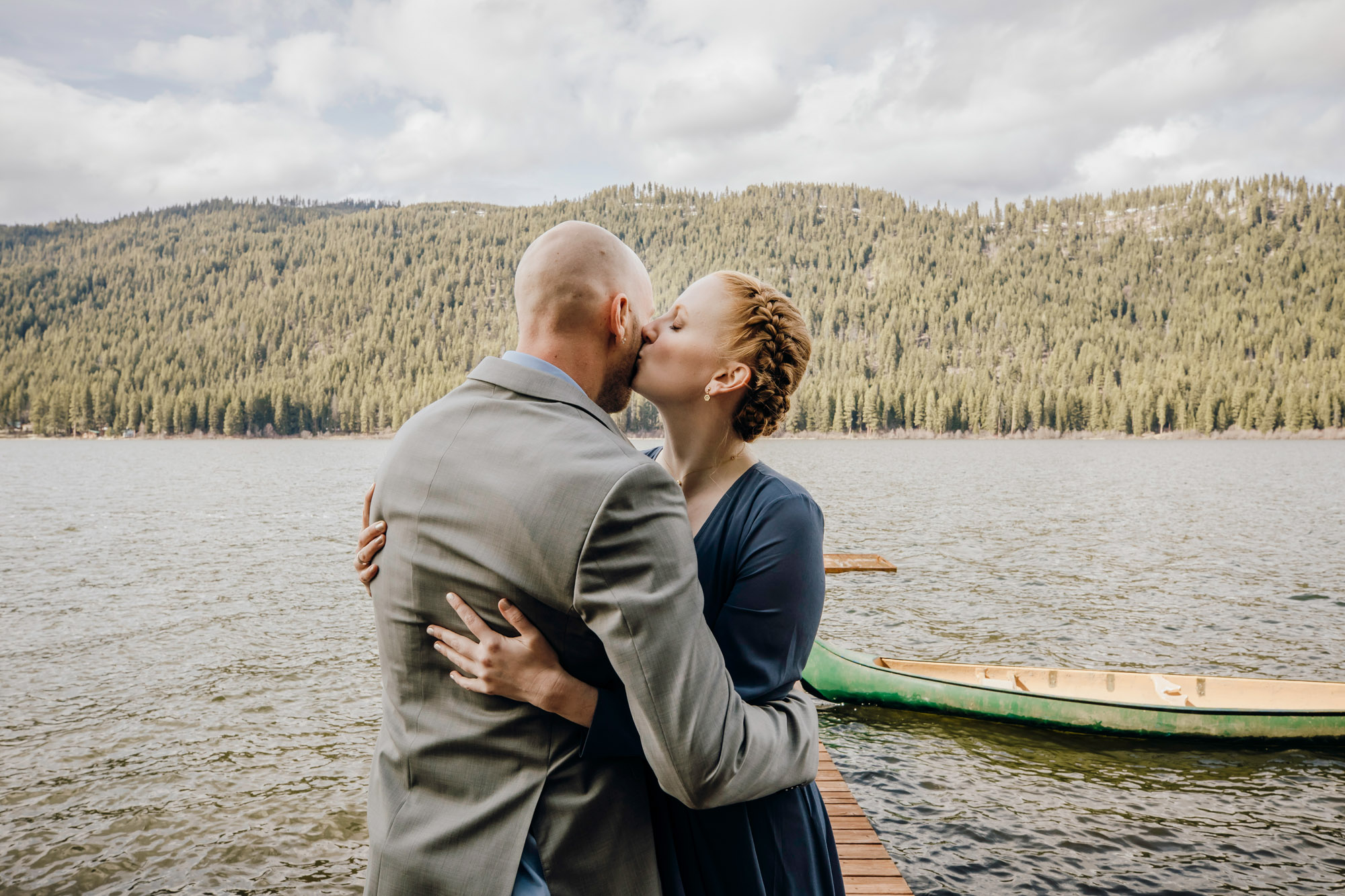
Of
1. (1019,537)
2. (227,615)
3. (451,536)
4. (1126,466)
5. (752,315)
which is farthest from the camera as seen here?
(1126,466)

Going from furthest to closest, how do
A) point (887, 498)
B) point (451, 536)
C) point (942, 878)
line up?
point (887, 498)
point (942, 878)
point (451, 536)

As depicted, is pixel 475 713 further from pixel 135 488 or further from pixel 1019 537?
pixel 135 488

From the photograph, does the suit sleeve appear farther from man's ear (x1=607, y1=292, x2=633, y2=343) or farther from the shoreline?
the shoreline

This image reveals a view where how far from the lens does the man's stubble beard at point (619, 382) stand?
96.8 inches

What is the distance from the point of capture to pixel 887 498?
5312cm

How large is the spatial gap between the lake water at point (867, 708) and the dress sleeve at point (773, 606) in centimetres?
787

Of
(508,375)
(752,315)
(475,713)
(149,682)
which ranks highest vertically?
(752,315)

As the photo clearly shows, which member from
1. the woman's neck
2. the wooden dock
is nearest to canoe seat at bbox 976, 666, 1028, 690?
the wooden dock

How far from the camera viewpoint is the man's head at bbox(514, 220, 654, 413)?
7.66ft

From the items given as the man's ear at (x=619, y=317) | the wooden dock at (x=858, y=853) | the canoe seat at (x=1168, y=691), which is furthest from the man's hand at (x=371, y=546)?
the canoe seat at (x=1168, y=691)

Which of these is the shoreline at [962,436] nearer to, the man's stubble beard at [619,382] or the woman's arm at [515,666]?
the man's stubble beard at [619,382]

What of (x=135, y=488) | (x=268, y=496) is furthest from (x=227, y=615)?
(x=135, y=488)

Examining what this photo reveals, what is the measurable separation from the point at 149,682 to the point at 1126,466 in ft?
289

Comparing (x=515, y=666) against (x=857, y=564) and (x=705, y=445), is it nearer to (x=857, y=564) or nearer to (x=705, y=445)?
(x=705, y=445)
